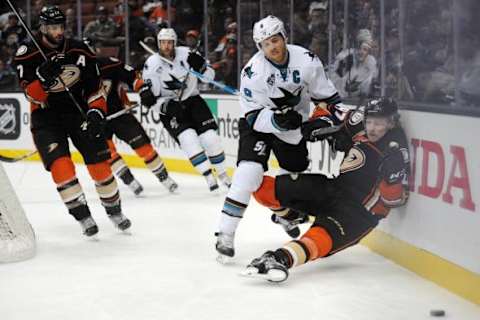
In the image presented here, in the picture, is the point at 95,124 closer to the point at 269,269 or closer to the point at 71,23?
the point at 269,269

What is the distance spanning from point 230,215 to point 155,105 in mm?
2564

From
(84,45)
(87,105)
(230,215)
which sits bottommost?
(230,215)

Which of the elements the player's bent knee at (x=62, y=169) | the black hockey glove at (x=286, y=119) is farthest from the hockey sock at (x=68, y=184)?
the black hockey glove at (x=286, y=119)

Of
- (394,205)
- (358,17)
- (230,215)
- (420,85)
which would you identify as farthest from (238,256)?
(358,17)

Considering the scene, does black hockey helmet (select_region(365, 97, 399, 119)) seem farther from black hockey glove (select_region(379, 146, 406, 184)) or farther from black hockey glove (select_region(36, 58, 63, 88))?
black hockey glove (select_region(36, 58, 63, 88))

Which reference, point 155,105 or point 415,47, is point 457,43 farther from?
point 155,105

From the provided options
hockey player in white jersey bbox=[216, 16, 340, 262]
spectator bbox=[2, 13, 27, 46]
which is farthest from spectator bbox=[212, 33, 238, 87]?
hockey player in white jersey bbox=[216, 16, 340, 262]

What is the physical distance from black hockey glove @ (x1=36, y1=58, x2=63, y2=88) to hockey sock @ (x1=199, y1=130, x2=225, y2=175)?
6.58 ft

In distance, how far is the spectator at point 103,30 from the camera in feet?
30.3

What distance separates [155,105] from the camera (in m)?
6.50

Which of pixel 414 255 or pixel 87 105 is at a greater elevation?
pixel 87 105

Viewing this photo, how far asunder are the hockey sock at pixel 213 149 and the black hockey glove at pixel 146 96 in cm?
45

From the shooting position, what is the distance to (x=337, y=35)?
5.96 meters

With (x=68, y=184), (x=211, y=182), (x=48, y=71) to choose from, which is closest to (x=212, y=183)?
(x=211, y=182)
